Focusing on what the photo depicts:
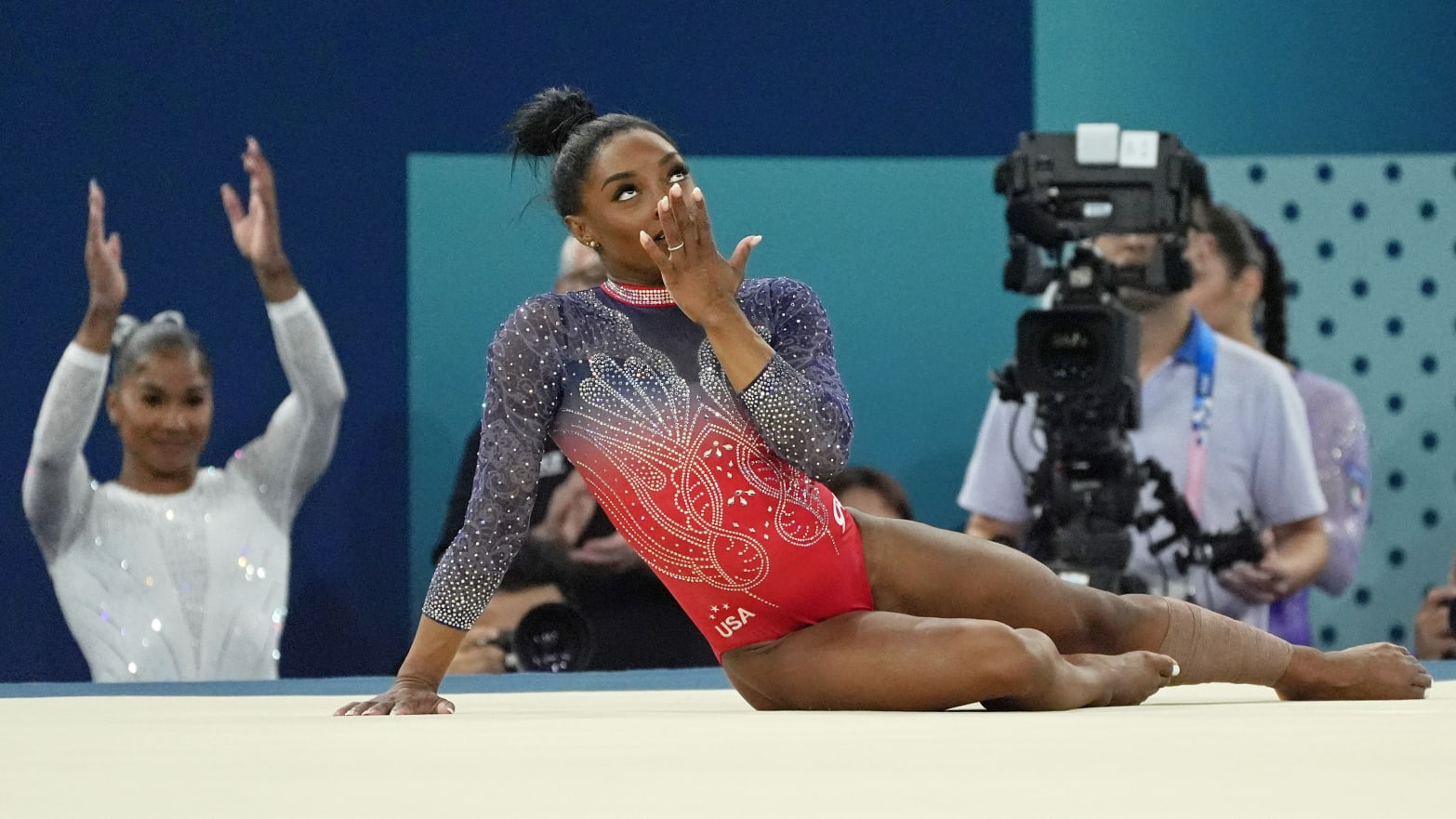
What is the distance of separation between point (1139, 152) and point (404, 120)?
2.18 meters

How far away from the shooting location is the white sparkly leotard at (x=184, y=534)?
4234 mm

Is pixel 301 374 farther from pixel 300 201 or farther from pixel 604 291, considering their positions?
pixel 604 291

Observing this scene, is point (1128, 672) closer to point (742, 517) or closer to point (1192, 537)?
point (742, 517)

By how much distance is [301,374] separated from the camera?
4.45 meters

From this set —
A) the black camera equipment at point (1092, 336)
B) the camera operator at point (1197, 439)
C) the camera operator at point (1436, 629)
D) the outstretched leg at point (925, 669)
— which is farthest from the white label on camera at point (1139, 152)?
the outstretched leg at point (925, 669)

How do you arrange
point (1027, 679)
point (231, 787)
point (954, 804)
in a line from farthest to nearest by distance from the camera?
point (1027, 679)
point (231, 787)
point (954, 804)

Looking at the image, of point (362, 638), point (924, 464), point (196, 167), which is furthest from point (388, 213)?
point (924, 464)

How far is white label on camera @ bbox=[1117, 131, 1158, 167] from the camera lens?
3.95 metres

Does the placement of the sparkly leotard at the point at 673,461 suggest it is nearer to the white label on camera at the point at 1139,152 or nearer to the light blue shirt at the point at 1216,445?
the white label on camera at the point at 1139,152

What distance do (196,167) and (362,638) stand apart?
1.42 metres

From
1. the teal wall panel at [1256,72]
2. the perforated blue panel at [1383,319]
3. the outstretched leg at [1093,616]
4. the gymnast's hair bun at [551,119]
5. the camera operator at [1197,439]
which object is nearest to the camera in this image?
the outstretched leg at [1093,616]

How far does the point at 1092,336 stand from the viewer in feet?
12.5

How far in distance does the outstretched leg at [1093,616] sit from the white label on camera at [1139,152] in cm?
158

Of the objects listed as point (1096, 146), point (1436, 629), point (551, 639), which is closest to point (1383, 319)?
point (1436, 629)
